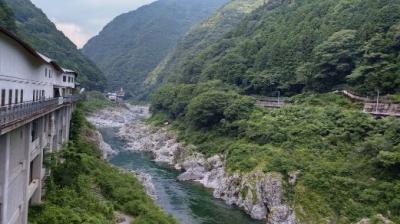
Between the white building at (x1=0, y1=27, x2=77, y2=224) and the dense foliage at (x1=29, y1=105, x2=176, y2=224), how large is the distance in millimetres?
1183

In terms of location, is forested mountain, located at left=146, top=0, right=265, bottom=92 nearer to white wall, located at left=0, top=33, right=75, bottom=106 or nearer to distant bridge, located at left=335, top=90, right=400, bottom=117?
distant bridge, located at left=335, top=90, right=400, bottom=117

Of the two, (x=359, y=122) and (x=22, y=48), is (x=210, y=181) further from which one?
(x=22, y=48)

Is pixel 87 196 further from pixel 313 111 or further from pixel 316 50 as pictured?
pixel 316 50

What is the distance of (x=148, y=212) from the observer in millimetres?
34125

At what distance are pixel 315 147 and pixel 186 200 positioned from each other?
558 inches

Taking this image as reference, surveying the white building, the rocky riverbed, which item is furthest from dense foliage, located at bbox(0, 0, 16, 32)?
the white building

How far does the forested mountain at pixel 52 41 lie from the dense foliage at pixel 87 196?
83268 mm

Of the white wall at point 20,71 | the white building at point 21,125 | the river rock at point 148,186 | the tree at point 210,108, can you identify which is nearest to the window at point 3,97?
the white building at point 21,125

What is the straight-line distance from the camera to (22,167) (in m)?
24.4

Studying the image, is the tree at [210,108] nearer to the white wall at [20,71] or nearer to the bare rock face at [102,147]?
the bare rock face at [102,147]

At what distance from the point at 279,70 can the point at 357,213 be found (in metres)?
39.1

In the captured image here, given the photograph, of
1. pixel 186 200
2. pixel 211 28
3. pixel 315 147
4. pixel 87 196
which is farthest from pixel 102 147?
pixel 211 28

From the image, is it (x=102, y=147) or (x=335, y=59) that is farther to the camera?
(x=102, y=147)

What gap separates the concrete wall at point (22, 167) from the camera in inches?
751
